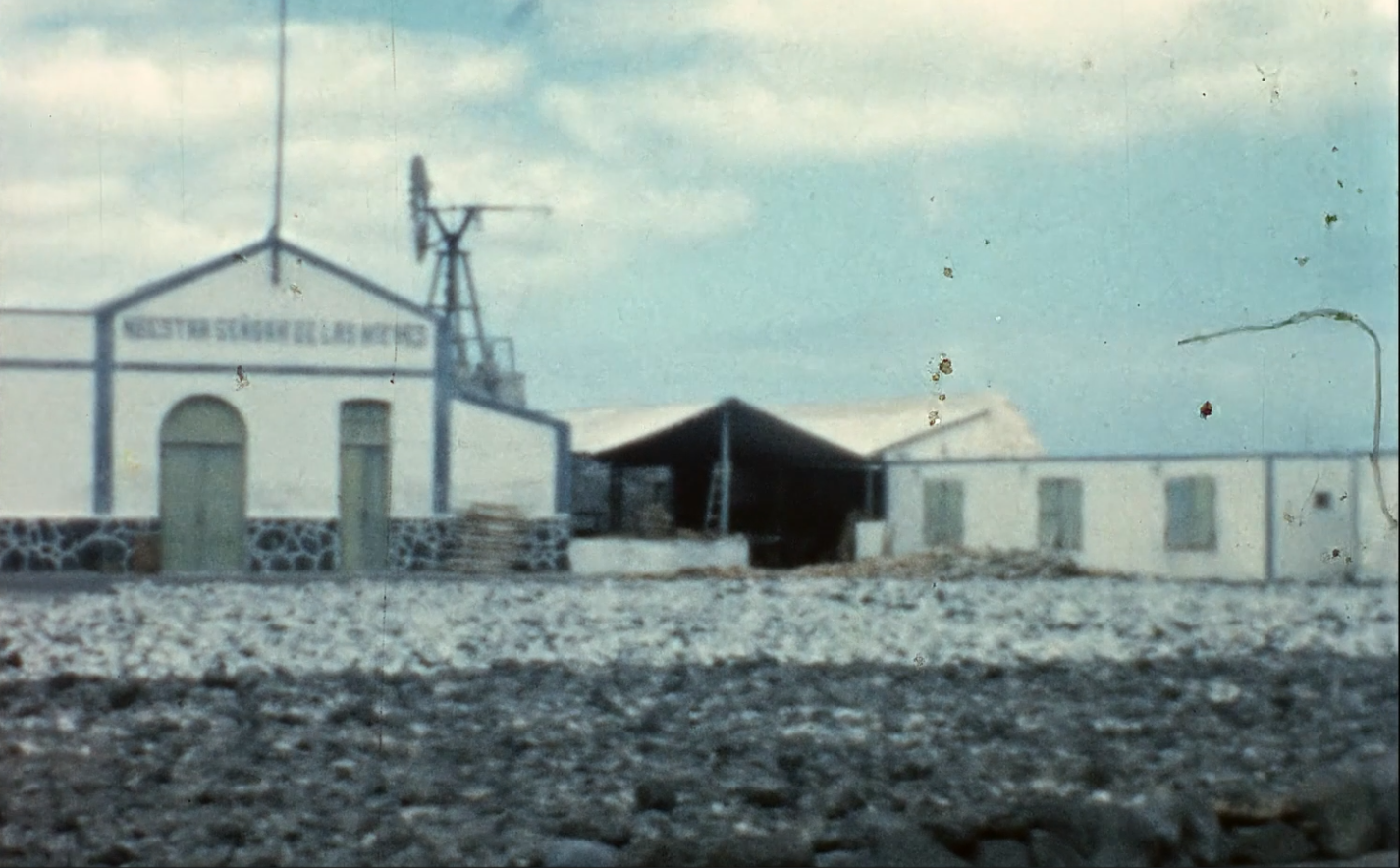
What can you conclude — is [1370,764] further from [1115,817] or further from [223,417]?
[223,417]

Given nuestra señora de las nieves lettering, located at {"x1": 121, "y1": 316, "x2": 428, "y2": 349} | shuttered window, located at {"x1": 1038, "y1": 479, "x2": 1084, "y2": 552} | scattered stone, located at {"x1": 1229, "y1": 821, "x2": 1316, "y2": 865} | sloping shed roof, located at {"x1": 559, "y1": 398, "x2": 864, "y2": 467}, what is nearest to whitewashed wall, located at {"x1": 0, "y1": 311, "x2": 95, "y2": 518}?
nuestra señora de las nieves lettering, located at {"x1": 121, "y1": 316, "x2": 428, "y2": 349}

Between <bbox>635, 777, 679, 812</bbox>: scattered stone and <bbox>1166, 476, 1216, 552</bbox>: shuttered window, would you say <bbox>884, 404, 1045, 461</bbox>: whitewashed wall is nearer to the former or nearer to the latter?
<bbox>1166, 476, 1216, 552</bbox>: shuttered window

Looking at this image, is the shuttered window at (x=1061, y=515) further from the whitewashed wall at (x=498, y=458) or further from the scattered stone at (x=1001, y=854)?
the scattered stone at (x=1001, y=854)

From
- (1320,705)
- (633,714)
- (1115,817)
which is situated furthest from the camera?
(1320,705)

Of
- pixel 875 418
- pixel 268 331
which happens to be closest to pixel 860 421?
pixel 875 418

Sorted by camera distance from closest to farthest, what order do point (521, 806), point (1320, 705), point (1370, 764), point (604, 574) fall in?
point (521, 806)
point (1370, 764)
point (1320, 705)
point (604, 574)

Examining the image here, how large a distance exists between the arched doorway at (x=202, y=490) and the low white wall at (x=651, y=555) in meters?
2.79

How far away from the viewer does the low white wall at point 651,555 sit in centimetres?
1027

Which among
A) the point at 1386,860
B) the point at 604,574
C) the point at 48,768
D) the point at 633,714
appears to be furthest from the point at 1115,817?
the point at 604,574

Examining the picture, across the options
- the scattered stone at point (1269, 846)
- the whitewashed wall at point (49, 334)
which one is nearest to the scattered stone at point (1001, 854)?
the scattered stone at point (1269, 846)

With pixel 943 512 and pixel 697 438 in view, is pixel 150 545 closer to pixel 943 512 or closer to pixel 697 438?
pixel 697 438

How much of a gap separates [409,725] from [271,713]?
1.75ft

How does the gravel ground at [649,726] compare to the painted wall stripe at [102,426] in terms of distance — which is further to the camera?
the painted wall stripe at [102,426]

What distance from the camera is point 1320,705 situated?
311 inches
